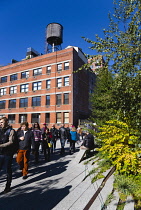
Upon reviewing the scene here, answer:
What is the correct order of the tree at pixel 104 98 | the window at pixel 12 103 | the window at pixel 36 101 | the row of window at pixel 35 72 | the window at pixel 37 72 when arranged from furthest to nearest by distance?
the window at pixel 12 103, the window at pixel 37 72, the window at pixel 36 101, the row of window at pixel 35 72, the tree at pixel 104 98

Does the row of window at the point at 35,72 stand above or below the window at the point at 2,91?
above

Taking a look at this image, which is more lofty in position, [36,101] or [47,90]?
[47,90]

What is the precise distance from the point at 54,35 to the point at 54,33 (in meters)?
0.53

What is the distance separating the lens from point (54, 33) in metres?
30.8

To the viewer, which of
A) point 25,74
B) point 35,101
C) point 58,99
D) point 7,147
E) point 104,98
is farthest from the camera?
point 25,74

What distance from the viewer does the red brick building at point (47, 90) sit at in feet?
79.3

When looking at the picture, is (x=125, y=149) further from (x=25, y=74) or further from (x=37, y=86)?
(x=25, y=74)

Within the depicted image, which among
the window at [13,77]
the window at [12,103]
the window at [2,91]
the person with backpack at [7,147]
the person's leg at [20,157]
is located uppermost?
the window at [13,77]

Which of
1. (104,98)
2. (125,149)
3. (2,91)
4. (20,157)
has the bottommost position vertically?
(20,157)

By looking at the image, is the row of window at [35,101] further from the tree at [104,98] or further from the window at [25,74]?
the tree at [104,98]

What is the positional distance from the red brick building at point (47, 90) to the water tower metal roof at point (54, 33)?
19.3 ft

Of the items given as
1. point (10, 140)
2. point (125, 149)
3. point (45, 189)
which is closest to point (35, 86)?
point (10, 140)

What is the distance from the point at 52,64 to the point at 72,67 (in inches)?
168

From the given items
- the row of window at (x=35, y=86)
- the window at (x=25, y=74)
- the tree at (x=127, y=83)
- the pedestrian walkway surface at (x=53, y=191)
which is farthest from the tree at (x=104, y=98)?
the window at (x=25, y=74)
